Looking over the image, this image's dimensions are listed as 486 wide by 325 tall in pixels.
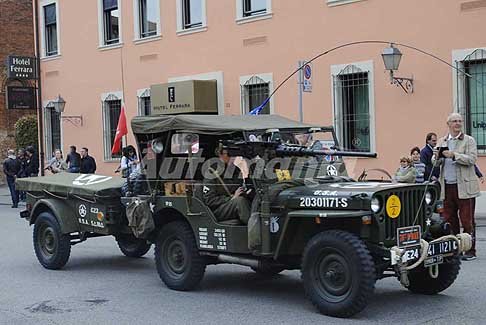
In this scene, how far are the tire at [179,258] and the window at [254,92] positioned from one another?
10865 mm

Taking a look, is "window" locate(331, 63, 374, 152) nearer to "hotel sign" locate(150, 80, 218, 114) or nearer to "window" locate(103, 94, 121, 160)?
"hotel sign" locate(150, 80, 218, 114)

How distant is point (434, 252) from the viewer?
682 centimetres

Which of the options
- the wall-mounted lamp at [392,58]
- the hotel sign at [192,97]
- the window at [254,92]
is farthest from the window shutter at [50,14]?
the wall-mounted lamp at [392,58]

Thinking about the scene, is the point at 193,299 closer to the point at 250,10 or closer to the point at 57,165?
the point at 250,10

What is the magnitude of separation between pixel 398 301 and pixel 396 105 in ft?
30.9

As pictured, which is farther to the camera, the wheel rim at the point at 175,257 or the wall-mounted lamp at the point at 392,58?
the wall-mounted lamp at the point at 392,58

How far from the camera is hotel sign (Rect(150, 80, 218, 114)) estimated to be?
64.8 feet

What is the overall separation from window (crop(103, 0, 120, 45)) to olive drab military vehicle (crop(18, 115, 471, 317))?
1439 cm

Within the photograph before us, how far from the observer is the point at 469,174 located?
9117 millimetres

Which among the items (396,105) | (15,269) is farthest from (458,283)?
(396,105)

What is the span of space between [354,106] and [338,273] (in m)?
11.0

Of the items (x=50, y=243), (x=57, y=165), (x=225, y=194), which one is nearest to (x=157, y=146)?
(x=225, y=194)

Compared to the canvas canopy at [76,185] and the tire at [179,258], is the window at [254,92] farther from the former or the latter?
the tire at [179,258]

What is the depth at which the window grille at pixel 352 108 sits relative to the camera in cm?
1686
